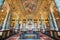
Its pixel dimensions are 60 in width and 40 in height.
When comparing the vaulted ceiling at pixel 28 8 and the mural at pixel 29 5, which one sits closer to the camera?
the vaulted ceiling at pixel 28 8

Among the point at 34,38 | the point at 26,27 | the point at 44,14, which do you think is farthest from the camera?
the point at 44,14


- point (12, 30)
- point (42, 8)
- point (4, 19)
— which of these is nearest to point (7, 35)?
point (12, 30)

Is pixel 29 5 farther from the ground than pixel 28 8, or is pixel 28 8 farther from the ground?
pixel 29 5

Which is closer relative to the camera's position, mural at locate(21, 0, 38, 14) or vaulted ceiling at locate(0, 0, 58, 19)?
vaulted ceiling at locate(0, 0, 58, 19)

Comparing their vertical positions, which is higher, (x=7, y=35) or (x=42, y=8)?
(x=42, y=8)

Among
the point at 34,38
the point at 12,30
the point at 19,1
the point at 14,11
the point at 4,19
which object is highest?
the point at 19,1

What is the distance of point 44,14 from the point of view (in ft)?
26.1

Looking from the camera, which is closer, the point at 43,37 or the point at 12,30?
the point at 43,37

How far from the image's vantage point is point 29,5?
357 inches

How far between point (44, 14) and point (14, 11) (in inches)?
95.8

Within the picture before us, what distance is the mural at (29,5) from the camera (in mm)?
8883

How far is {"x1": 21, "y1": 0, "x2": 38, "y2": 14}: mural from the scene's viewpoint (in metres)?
8.88

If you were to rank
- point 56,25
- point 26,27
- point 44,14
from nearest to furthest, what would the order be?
point 56,25, point 26,27, point 44,14

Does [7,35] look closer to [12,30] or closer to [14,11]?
[12,30]
